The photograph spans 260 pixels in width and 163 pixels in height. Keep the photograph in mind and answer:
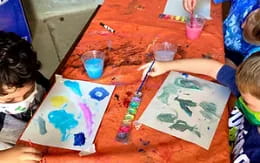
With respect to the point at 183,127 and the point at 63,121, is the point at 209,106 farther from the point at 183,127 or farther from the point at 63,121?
the point at 63,121

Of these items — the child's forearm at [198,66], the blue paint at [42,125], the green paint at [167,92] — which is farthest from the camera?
the child's forearm at [198,66]

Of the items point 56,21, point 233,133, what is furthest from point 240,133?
point 56,21

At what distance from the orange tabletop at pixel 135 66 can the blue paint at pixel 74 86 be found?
4cm

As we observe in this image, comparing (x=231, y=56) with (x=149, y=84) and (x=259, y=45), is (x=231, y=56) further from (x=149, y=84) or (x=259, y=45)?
(x=149, y=84)

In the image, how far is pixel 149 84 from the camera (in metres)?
1.34

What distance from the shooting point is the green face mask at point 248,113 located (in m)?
1.24

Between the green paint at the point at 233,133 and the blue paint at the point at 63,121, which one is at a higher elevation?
the blue paint at the point at 63,121

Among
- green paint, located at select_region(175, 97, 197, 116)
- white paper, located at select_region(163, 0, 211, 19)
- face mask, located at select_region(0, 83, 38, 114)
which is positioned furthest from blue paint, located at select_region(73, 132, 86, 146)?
white paper, located at select_region(163, 0, 211, 19)

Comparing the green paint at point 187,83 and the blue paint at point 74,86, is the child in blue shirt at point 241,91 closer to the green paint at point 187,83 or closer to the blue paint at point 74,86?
the green paint at point 187,83

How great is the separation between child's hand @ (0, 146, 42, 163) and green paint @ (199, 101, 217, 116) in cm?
54

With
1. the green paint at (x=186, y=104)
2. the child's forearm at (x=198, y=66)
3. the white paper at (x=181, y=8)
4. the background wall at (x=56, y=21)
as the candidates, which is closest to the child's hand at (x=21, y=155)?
the green paint at (x=186, y=104)

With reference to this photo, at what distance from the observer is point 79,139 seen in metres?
1.13

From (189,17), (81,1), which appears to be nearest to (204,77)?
(189,17)

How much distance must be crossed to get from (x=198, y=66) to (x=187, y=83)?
86mm
